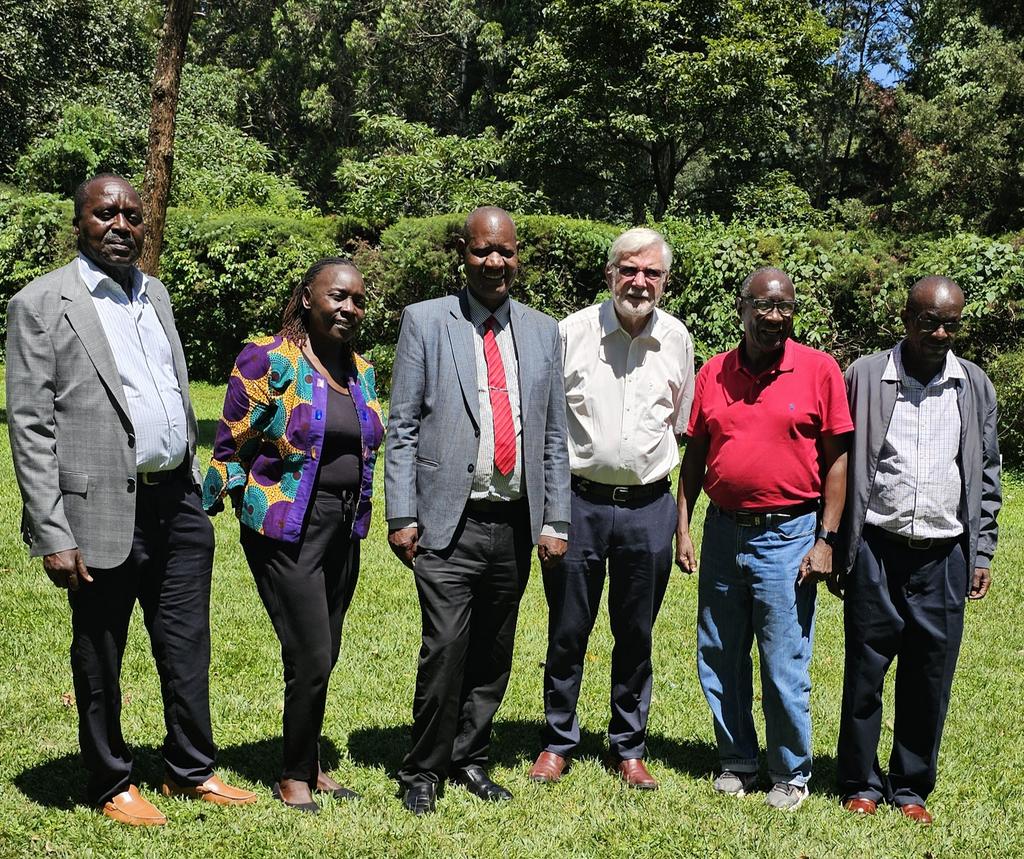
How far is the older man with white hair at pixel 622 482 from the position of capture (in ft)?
14.7

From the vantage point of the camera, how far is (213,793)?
13.7 ft

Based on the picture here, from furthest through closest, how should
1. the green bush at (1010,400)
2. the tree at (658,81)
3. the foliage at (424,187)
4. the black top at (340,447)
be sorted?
the tree at (658,81) → the foliage at (424,187) → the green bush at (1010,400) → the black top at (340,447)

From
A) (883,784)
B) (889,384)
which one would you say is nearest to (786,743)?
(883,784)

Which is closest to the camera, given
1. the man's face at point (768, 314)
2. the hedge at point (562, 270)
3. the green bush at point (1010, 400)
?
the man's face at point (768, 314)

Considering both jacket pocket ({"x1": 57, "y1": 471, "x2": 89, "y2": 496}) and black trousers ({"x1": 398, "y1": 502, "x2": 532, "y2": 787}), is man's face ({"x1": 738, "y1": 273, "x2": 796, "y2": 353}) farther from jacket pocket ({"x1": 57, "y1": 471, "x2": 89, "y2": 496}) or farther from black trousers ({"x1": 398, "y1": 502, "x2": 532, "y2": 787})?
jacket pocket ({"x1": 57, "y1": 471, "x2": 89, "y2": 496})

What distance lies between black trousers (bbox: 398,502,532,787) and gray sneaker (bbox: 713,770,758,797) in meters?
1.07

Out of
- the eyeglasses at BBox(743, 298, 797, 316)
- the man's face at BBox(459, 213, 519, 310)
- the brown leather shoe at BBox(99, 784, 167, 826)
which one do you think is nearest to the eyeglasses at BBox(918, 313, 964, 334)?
the eyeglasses at BBox(743, 298, 797, 316)

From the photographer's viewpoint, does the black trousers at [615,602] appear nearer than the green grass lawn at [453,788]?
No

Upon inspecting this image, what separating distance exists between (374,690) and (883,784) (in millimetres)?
2599

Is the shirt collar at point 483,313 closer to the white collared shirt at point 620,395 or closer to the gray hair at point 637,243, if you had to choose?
the white collared shirt at point 620,395

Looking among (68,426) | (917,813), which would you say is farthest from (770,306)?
(68,426)

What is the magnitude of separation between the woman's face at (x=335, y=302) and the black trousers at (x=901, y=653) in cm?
230

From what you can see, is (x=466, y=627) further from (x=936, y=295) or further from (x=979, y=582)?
(x=936, y=295)

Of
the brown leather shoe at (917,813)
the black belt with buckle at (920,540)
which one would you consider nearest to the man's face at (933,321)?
the black belt with buckle at (920,540)
